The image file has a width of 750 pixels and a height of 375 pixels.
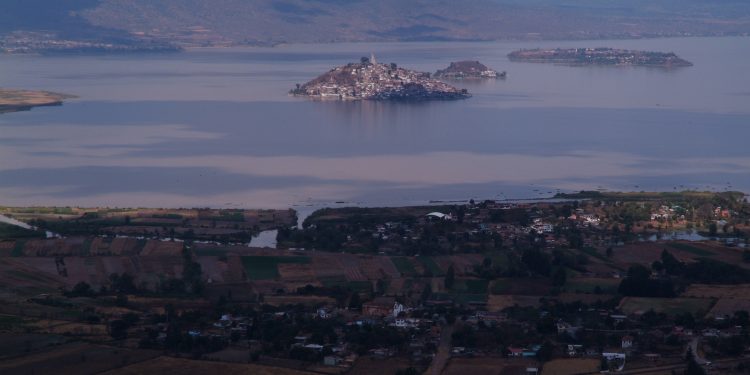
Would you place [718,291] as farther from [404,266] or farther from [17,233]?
[17,233]

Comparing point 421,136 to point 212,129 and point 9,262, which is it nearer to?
point 212,129

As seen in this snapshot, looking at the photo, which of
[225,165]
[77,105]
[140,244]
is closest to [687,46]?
[77,105]

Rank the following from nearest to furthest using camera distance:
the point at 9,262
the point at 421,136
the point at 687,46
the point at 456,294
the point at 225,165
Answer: the point at 456,294 → the point at 9,262 → the point at 225,165 → the point at 421,136 → the point at 687,46

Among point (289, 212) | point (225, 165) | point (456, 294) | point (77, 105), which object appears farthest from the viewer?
point (77, 105)

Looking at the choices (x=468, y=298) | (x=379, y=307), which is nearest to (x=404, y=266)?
(x=468, y=298)

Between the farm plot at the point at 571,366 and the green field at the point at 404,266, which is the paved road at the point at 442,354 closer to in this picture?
the farm plot at the point at 571,366

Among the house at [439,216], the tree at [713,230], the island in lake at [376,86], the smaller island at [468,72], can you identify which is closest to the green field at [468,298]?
the house at [439,216]

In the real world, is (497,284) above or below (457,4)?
below
